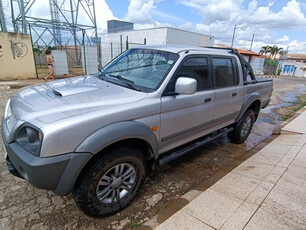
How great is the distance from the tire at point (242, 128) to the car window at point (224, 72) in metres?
0.94

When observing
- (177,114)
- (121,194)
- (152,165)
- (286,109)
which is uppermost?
(177,114)

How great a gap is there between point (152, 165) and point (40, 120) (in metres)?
1.41

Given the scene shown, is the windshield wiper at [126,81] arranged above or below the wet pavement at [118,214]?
above

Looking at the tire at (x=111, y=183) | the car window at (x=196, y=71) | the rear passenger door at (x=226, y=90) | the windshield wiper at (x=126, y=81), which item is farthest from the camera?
the rear passenger door at (x=226, y=90)

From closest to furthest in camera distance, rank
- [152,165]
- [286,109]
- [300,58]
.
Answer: [152,165] < [286,109] < [300,58]

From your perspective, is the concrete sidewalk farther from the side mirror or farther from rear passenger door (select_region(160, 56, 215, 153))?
the side mirror

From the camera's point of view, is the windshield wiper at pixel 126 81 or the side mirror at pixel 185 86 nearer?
the side mirror at pixel 185 86

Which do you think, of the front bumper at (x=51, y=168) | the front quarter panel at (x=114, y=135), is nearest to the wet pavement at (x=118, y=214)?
the front bumper at (x=51, y=168)

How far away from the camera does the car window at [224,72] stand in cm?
319

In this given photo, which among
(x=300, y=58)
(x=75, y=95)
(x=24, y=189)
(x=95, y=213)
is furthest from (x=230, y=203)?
(x=300, y=58)

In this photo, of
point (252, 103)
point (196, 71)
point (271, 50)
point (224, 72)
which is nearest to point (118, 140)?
point (196, 71)

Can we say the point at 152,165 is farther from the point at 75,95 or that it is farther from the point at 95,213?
the point at 75,95

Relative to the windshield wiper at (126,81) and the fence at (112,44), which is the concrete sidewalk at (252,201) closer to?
the windshield wiper at (126,81)

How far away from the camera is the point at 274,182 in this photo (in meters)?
2.79
